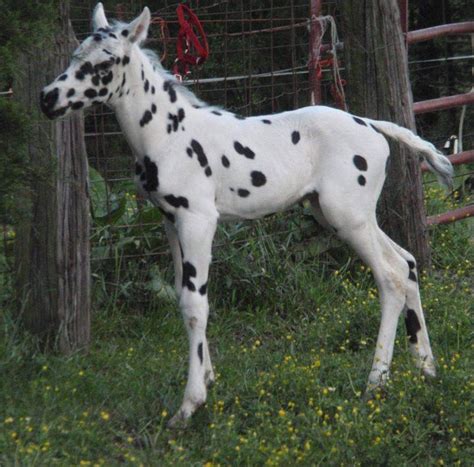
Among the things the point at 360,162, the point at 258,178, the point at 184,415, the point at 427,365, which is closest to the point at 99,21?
the point at 258,178

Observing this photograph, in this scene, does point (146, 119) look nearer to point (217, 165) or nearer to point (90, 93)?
point (90, 93)

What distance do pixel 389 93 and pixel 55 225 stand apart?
119 inches

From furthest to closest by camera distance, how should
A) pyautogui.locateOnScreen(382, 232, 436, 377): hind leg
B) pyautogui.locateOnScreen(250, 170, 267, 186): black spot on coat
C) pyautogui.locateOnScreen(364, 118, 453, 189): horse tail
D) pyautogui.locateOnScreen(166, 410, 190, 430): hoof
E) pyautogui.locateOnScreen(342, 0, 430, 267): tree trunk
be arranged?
pyautogui.locateOnScreen(342, 0, 430, 267): tree trunk, pyautogui.locateOnScreen(364, 118, 453, 189): horse tail, pyautogui.locateOnScreen(382, 232, 436, 377): hind leg, pyautogui.locateOnScreen(250, 170, 267, 186): black spot on coat, pyautogui.locateOnScreen(166, 410, 190, 430): hoof

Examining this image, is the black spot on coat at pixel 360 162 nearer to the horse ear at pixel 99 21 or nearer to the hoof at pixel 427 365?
the hoof at pixel 427 365

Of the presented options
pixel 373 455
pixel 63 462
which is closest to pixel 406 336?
pixel 373 455

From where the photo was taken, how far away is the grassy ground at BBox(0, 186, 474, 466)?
5.56 m

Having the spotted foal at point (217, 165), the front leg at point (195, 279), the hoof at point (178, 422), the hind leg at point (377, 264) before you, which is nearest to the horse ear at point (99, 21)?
the spotted foal at point (217, 165)

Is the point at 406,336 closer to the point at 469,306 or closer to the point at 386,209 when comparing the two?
the point at 469,306

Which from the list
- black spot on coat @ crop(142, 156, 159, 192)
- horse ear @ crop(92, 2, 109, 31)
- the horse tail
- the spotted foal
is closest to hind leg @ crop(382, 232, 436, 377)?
the spotted foal

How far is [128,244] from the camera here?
26.0 feet

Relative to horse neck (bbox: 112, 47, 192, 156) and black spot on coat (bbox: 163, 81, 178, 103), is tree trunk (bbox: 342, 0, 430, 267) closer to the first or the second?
black spot on coat (bbox: 163, 81, 178, 103)

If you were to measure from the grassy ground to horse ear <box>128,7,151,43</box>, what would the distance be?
1.83 metres

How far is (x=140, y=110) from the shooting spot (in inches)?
239

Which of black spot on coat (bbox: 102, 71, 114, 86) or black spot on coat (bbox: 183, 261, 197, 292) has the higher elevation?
black spot on coat (bbox: 102, 71, 114, 86)
